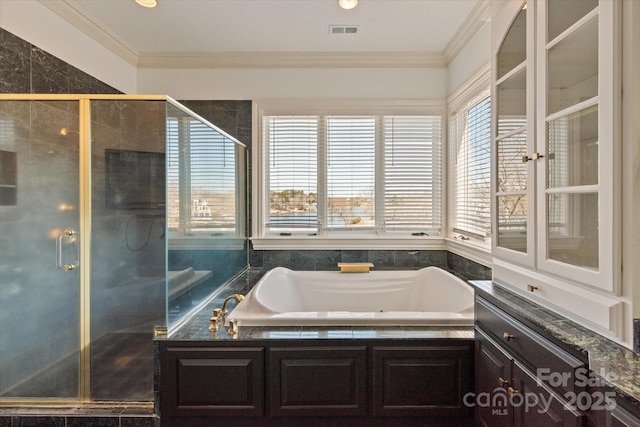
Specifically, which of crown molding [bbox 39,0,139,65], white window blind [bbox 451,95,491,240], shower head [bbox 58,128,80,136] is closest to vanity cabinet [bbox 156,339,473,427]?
white window blind [bbox 451,95,491,240]

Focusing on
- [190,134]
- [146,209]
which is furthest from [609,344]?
[190,134]

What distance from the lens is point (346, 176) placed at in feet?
10.3

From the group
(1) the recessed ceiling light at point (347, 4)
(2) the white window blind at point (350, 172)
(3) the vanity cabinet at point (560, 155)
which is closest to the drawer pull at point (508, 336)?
(3) the vanity cabinet at point (560, 155)

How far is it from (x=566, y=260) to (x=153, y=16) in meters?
2.91

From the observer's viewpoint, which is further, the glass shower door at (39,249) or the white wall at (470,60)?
the white wall at (470,60)

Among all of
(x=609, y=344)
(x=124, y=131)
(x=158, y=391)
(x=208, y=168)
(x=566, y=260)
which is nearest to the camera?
(x=609, y=344)

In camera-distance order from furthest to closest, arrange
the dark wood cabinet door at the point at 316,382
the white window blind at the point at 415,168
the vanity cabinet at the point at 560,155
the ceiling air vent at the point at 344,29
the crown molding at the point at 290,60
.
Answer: the white window blind at the point at 415,168 < the crown molding at the point at 290,60 < the ceiling air vent at the point at 344,29 < the dark wood cabinet door at the point at 316,382 < the vanity cabinet at the point at 560,155

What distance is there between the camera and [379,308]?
2.79 m

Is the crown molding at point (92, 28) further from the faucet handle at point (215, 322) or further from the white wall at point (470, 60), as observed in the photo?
the white wall at point (470, 60)

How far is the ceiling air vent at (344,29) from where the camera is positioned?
2545 millimetres

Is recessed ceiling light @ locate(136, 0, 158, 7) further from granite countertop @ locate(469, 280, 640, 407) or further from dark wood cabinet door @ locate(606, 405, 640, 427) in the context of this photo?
dark wood cabinet door @ locate(606, 405, 640, 427)

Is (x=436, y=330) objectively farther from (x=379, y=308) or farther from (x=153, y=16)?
(x=153, y=16)

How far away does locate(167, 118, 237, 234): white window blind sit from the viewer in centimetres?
194

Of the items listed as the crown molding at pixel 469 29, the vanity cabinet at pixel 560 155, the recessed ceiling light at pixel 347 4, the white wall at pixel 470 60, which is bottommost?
the vanity cabinet at pixel 560 155
